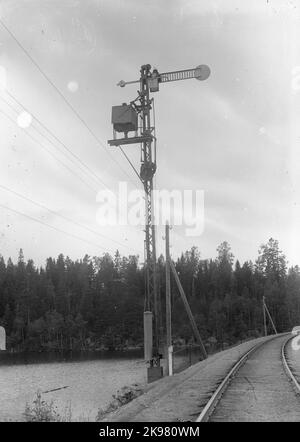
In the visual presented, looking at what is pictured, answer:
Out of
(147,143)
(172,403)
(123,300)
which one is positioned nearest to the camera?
(172,403)

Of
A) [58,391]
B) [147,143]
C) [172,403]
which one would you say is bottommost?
[58,391]

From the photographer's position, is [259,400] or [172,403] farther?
[172,403]

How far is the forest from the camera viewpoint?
118 m

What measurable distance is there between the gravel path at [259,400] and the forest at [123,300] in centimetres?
8950

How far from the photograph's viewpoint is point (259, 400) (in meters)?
14.0

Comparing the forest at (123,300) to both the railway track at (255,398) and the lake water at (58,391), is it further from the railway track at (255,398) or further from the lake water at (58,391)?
the railway track at (255,398)

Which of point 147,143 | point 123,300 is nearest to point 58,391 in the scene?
point 147,143

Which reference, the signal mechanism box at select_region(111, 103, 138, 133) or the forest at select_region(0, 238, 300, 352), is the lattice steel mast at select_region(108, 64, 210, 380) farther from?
the forest at select_region(0, 238, 300, 352)

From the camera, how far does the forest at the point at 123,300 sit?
118 m

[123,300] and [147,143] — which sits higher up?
[147,143]

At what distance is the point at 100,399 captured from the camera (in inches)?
1179

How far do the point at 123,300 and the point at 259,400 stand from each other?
384ft

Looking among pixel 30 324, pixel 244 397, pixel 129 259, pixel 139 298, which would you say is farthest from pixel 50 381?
pixel 129 259

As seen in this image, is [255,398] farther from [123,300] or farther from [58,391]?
[123,300]
